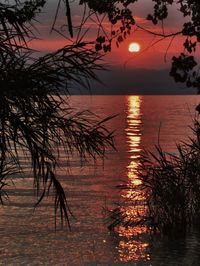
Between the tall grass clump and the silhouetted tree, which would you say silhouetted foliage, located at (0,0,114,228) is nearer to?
the silhouetted tree

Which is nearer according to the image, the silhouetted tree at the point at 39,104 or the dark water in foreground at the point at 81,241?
the silhouetted tree at the point at 39,104

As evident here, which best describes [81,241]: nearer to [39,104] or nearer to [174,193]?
[174,193]

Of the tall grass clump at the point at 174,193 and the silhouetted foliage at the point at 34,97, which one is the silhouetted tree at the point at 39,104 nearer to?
the silhouetted foliage at the point at 34,97

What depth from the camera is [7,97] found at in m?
4.38

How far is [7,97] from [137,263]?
24.5 feet

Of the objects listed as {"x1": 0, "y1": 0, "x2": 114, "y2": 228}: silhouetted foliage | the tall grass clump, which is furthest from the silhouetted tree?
the tall grass clump

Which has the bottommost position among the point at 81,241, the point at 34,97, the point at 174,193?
the point at 81,241

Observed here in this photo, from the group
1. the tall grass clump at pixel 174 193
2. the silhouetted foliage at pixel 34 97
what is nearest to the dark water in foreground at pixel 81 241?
the tall grass clump at pixel 174 193

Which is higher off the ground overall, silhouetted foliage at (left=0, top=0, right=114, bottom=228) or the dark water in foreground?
silhouetted foliage at (left=0, top=0, right=114, bottom=228)

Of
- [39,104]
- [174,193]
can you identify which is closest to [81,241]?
[174,193]

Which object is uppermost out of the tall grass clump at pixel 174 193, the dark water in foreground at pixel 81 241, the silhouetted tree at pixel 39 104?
the silhouetted tree at pixel 39 104

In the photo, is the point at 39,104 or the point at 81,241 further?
the point at 81,241

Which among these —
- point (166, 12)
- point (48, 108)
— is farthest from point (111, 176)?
point (48, 108)

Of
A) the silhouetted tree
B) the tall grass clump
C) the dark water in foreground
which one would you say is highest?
the silhouetted tree
